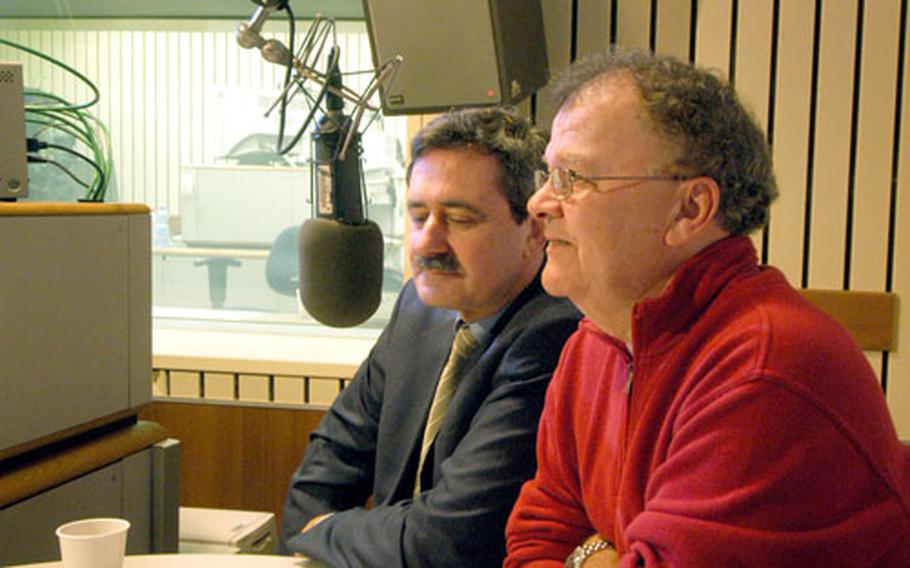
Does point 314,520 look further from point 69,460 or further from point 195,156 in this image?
point 195,156

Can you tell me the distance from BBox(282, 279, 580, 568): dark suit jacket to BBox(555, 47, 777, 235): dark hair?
0.55 meters

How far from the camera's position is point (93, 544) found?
4.81ft

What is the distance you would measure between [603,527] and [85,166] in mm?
2719

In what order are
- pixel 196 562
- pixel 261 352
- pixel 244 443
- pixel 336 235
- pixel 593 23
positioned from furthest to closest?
pixel 261 352 < pixel 244 443 < pixel 593 23 < pixel 336 235 < pixel 196 562

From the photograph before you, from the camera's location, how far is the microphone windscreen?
1868 mm

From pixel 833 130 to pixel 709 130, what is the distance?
1816 millimetres

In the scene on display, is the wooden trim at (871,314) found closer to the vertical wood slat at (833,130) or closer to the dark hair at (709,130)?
the vertical wood slat at (833,130)

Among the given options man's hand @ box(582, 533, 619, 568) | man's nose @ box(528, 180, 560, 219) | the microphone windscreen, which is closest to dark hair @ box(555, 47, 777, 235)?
man's nose @ box(528, 180, 560, 219)

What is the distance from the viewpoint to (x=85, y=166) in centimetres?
368

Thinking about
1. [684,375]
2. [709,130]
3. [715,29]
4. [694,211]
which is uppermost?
[715,29]

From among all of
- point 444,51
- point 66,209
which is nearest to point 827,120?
point 444,51

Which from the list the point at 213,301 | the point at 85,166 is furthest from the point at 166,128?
the point at 213,301

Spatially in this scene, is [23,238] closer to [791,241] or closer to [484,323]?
[484,323]

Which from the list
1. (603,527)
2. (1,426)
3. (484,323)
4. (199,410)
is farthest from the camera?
(199,410)
